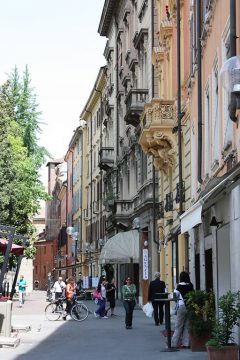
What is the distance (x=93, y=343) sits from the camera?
771 inches

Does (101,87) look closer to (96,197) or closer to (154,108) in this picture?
(96,197)

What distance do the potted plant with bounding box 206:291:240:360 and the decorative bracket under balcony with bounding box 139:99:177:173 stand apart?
17050mm

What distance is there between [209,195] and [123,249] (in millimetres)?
29182

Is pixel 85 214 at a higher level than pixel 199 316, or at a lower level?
higher

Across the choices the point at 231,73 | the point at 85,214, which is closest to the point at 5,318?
the point at 231,73

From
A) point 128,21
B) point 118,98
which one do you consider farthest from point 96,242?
point 128,21

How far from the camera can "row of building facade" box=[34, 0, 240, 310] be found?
16156mm

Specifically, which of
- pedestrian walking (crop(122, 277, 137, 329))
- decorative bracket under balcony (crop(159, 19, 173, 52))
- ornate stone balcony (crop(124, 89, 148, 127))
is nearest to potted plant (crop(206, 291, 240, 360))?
pedestrian walking (crop(122, 277, 137, 329))

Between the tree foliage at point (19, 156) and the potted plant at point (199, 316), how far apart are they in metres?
29.9

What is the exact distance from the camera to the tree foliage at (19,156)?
4612 cm

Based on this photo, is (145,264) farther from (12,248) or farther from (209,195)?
(209,195)

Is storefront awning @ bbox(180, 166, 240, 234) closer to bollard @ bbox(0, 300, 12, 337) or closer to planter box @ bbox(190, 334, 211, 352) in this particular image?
planter box @ bbox(190, 334, 211, 352)

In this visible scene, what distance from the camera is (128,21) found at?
46781mm

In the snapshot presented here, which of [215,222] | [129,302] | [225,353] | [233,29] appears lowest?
[225,353]
